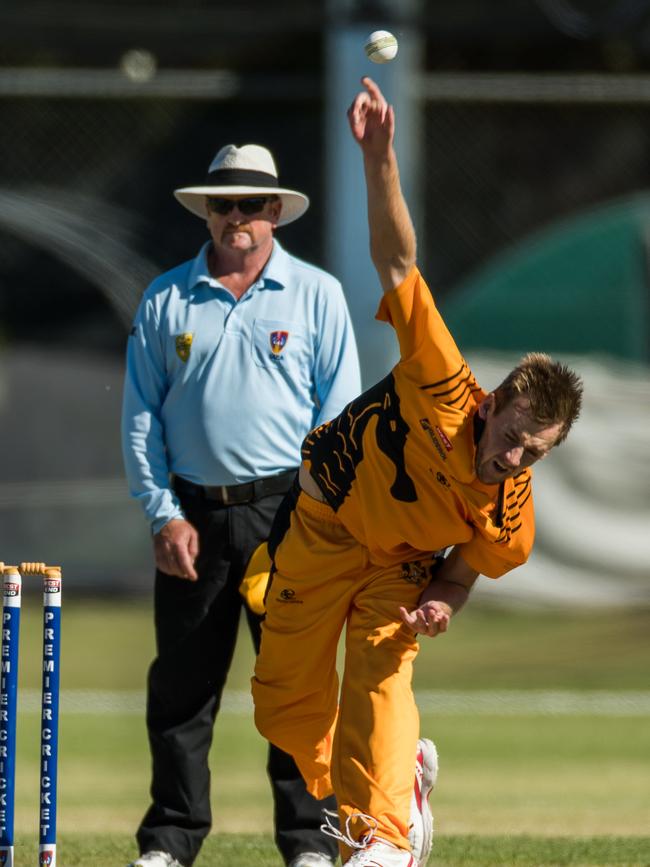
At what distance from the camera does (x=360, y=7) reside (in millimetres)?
11273

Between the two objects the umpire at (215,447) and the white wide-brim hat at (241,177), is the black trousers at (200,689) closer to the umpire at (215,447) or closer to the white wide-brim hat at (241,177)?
the umpire at (215,447)

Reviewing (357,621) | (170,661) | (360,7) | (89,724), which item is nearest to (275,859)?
(170,661)

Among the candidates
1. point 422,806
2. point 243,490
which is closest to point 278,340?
point 243,490

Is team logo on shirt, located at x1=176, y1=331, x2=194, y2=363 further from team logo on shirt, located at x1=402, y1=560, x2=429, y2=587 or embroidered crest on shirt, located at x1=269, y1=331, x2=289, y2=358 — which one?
team logo on shirt, located at x1=402, y1=560, x2=429, y2=587

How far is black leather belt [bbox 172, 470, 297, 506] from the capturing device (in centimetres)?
504

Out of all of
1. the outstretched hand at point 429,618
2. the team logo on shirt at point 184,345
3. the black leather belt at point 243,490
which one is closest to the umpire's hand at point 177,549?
the black leather belt at point 243,490

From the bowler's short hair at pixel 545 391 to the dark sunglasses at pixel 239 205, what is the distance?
45.2 inches

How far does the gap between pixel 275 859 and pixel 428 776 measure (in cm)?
74

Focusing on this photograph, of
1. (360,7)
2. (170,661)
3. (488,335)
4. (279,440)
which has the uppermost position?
(360,7)

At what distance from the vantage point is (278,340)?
16.5 ft

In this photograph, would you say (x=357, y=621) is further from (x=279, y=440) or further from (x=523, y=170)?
(x=523, y=170)

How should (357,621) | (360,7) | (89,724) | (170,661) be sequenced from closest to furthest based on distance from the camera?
(357,621) < (170,661) < (89,724) < (360,7)

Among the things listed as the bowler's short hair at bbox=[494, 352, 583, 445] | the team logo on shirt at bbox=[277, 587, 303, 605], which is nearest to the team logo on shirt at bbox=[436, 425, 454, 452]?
the bowler's short hair at bbox=[494, 352, 583, 445]

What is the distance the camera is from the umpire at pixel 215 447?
197 inches
